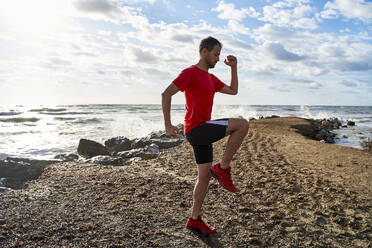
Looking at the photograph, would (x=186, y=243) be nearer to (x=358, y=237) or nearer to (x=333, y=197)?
(x=358, y=237)

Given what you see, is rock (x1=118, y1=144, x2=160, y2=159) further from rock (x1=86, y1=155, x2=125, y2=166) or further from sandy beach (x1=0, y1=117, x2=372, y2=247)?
sandy beach (x1=0, y1=117, x2=372, y2=247)

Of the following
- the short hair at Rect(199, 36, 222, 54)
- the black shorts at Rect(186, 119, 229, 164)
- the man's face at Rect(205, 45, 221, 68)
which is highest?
the short hair at Rect(199, 36, 222, 54)

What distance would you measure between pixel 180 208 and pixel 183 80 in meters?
2.33

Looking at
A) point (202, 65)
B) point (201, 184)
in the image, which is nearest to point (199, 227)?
point (201, 184)

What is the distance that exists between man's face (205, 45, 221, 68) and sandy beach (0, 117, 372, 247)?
7.12 feet

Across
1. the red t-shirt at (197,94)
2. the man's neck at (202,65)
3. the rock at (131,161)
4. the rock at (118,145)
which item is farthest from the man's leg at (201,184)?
the rock at (118,145)

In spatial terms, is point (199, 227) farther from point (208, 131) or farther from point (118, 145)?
point (118, 145)

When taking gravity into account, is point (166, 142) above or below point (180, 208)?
above

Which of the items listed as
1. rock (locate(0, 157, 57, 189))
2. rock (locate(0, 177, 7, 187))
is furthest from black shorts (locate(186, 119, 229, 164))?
rock (locate(0, 177, 7, 187))

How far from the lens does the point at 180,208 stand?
436 centimetres

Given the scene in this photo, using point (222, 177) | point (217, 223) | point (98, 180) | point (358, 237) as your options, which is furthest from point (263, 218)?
point (98, 180)

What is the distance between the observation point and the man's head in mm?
3051

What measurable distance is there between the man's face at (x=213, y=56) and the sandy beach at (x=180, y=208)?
217 cm

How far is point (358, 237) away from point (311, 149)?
659 centimetres
